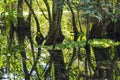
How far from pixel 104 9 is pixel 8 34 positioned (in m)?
6.26

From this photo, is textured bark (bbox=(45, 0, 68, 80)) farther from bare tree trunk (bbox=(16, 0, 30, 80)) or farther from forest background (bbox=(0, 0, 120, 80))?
bare tree trunk (bbox=(16, 0, 30, 80))

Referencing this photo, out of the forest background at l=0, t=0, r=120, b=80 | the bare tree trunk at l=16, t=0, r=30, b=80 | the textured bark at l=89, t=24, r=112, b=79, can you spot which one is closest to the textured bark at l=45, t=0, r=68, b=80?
the forest background at l=0, t=0, r=120, b=80

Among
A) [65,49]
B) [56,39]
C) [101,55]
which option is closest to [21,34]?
[56,39]

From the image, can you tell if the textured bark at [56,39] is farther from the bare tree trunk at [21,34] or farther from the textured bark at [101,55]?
the textured bark at [101,55]

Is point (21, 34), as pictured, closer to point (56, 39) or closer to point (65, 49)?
point (56, 39)

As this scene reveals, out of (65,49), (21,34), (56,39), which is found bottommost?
(21,34)

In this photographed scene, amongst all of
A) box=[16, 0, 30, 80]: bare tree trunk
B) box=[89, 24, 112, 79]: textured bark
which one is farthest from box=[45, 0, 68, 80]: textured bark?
box=[89, 24, 112, 79]: textured bark

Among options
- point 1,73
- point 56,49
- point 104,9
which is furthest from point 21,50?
point 104,9

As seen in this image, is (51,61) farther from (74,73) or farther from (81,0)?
(81,0)

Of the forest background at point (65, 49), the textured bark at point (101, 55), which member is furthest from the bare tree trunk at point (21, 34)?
the textured bark at point (101, 55)

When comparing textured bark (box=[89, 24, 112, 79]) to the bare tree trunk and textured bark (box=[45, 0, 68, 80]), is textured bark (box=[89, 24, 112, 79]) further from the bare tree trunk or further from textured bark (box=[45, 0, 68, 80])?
the bare tree trunk

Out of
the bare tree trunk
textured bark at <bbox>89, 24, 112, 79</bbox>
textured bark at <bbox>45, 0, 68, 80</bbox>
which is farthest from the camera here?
textured bark at <bbox>45, 0, 68, 80</bbox>

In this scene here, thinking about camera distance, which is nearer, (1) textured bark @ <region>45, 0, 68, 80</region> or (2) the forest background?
(2) the forest background

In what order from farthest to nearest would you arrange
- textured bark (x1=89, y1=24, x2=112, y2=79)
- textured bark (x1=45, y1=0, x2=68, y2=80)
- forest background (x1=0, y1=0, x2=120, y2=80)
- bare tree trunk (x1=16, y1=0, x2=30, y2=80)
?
1. textured bark (x1=45, y1=0, x2=68, y2=80)
2. bare tree trunk (x1=16, y1=0, x2=30, y2=80)
3. textured bark (x1=89, y1=24, x2=112, y2=79)
4. forest background (x1=0, y1=0, x2=120, y2=80)
